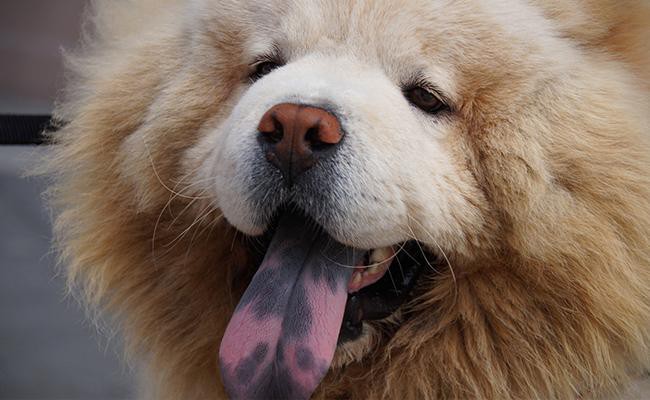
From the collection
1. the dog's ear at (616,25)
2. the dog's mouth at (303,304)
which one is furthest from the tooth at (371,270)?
the dog's ear at (616,25)

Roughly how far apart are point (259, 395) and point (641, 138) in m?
1.28

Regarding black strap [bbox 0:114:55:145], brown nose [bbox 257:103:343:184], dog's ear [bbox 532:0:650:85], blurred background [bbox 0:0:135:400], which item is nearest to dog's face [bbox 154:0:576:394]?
brown nose [bbox 257:103:343:184]

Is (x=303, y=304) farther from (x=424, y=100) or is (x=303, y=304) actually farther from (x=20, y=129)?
(x=20, y=129)

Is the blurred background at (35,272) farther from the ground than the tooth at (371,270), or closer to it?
closer to it

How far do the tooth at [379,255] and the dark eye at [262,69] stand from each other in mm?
635

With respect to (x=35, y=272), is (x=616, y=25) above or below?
above

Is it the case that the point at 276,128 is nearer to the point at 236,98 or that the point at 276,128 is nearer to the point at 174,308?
the point at 236,98

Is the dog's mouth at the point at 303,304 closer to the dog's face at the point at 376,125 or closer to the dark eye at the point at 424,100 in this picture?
the dog's face at the point at 376,125

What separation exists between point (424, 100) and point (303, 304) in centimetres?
68

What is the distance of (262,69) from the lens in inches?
110

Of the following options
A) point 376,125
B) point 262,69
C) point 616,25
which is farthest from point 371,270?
point 616,25

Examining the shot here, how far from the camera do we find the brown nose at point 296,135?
2.34 meters

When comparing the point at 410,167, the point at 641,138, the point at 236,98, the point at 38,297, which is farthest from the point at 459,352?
the point at 38,297

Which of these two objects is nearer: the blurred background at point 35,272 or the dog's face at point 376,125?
the dog's face at point 376,125
